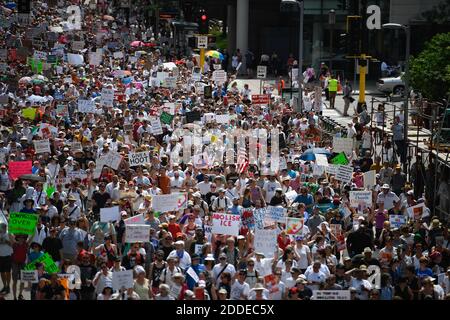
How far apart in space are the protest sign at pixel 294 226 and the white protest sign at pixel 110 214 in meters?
2.69

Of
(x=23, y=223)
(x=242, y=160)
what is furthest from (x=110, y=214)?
(x=242, y=160)

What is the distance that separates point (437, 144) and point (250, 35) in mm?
43401

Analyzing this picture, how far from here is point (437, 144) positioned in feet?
87.2

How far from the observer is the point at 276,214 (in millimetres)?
20844

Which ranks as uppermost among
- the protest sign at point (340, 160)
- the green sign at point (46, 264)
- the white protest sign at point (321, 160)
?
the green sign at point (46, 264)

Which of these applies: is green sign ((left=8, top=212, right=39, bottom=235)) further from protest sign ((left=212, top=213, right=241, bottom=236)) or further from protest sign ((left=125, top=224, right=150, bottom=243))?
protest sign ((left=212, top=213, right=241, bottom=236))

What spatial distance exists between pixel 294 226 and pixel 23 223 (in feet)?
13.4

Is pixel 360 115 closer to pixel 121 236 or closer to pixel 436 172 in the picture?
pixel 436 172

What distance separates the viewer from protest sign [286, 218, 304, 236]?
20.2 meters

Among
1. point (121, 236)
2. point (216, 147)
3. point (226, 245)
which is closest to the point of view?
point (226, 245)

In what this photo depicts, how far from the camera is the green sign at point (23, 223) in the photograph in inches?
782

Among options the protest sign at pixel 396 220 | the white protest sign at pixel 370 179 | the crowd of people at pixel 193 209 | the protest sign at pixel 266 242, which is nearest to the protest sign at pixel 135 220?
the crowd of people at pixel 193 209

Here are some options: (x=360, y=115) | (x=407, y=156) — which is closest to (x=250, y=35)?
(x=360, y=115)

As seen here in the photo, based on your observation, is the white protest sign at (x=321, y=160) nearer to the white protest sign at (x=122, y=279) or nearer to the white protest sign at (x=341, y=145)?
the white protest sign at (x=341, y=145)
